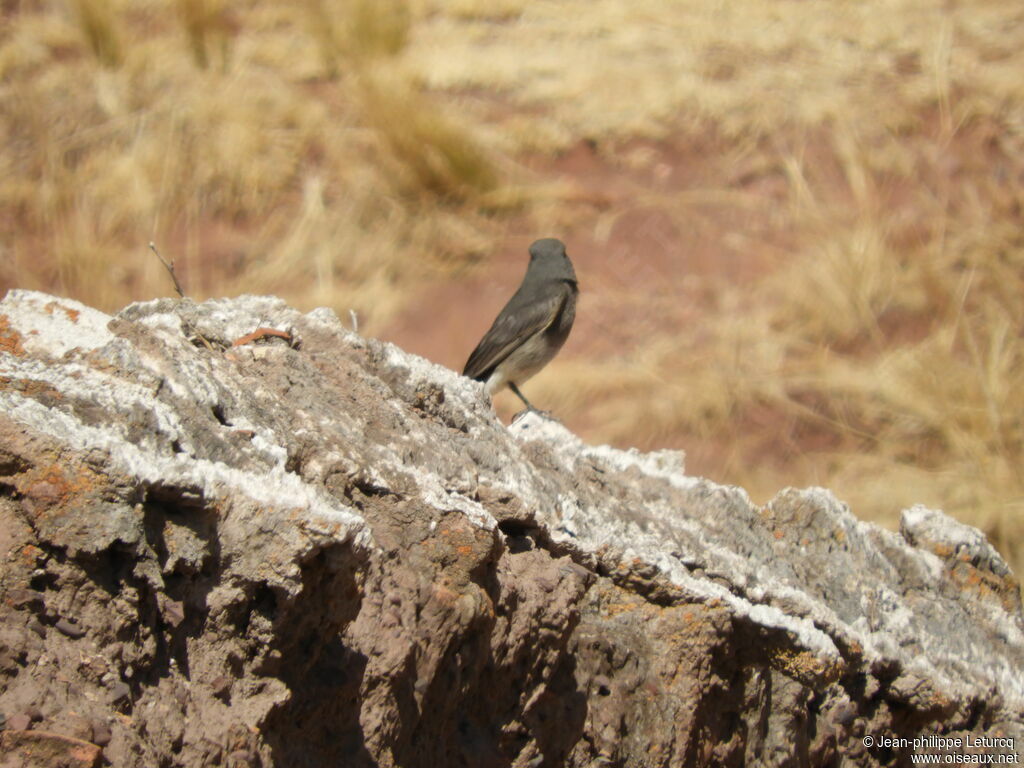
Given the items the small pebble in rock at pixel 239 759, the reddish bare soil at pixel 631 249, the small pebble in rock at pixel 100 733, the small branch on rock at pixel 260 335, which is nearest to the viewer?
the small pebble in rock at pixel 100 733

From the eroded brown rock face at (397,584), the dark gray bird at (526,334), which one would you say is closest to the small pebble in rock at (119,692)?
the eroded brown rock face at (397,584)

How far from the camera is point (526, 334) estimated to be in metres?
6.24

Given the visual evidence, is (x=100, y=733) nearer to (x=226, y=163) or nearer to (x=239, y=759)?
(x=239, y=759)

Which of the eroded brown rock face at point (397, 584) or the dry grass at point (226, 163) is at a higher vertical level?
the dry grass at point (226, 163)

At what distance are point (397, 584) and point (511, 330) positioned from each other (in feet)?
13.6

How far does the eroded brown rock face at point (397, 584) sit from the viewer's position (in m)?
1.66

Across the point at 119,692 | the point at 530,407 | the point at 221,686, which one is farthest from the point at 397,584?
the point at 530,407

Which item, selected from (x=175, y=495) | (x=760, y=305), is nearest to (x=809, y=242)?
(x=760, y=305)

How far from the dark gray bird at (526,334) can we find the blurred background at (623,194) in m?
1.36

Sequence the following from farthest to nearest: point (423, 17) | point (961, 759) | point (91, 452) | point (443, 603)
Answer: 1. point (423, 17)
2. point (961, 759)
3. point (443, 603)
4. point (91, 452)

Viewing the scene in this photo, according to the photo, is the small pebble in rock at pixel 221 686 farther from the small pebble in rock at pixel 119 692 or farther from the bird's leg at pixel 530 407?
the bird's leg at pixel 530 407

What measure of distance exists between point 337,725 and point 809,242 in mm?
7383

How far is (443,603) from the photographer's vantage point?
6.98 feet

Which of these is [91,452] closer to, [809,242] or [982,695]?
[982,695]
